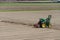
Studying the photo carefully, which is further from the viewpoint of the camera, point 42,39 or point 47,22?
point 47,22

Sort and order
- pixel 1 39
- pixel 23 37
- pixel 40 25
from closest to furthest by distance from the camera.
→ pixel 1 39
pixel 23 37
pixel 40 25

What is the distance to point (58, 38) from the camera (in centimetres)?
662

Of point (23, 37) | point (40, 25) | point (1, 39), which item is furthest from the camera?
point (40, 25)

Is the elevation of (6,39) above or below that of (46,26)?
above

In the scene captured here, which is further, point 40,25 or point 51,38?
point 40,25

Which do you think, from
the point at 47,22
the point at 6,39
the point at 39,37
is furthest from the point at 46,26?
the point at 6,39

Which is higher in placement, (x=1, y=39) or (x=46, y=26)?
(x=1, y=39)

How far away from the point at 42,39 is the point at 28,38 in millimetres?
382

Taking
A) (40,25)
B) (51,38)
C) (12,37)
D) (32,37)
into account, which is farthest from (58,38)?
(40,25)

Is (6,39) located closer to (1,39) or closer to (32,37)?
(1,39)

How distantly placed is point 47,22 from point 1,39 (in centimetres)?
328

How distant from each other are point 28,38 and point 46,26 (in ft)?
9.07

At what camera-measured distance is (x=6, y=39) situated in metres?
6.29

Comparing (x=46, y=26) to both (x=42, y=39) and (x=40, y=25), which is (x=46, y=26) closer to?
(x=40, y=25)
